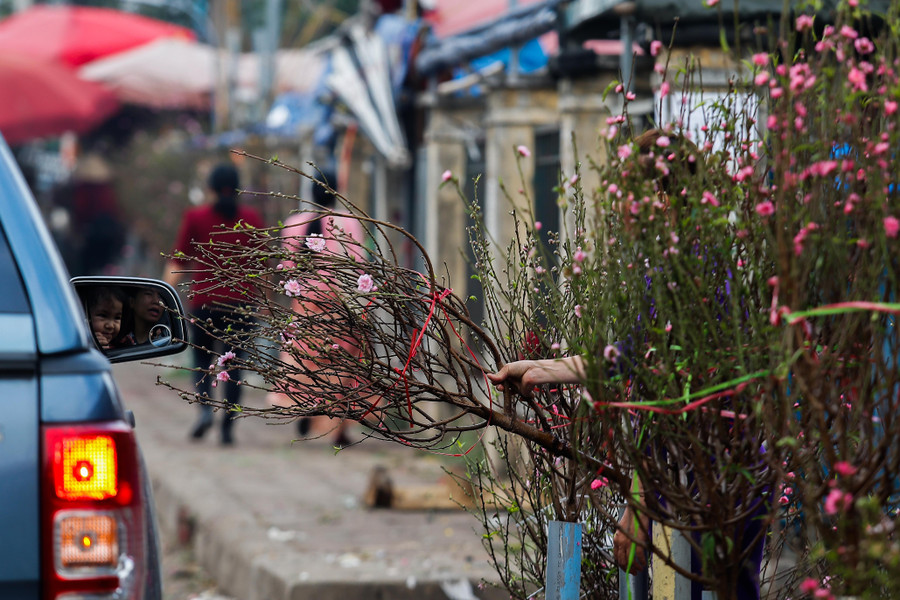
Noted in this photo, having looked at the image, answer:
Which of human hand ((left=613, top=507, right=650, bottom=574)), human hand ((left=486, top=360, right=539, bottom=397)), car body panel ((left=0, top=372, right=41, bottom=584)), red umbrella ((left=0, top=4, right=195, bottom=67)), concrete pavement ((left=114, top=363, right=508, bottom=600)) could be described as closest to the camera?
car body panel ((left=0, top=372, right=41, bottom=584))

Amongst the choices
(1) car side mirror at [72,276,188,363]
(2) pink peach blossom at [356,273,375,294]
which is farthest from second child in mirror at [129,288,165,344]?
(2) pink peach blossom at [356,273,375,294]

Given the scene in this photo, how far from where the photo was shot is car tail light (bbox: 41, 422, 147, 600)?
2213 millimetres

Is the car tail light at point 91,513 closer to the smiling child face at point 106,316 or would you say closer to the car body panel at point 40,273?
the car body panel at point 40,273

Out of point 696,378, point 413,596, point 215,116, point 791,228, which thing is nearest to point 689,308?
point 696,378

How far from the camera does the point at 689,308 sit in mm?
2604

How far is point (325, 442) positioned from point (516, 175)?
321cm

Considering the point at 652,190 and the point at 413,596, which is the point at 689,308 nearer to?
the point at 652,190

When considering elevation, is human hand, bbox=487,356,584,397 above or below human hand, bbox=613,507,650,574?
above

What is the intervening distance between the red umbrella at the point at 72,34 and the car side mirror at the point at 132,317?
21457 mm

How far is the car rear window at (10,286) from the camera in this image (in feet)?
7.68

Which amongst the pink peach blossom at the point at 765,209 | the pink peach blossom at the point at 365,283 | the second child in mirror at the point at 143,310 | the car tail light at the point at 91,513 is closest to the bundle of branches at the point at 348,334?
the pink peach blossom at the point at 365,283

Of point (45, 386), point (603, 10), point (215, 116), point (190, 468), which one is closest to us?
point (45, 386)

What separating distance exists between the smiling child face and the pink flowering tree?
24 centimetres

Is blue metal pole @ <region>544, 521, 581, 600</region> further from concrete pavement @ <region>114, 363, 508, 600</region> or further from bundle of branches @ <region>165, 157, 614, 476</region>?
concrete pavement @ <region>114, 363, 508, 600</region>
